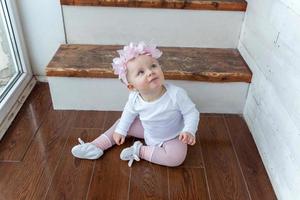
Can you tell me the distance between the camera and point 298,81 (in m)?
0.88

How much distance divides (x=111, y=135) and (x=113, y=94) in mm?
223

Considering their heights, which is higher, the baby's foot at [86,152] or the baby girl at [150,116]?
the baby girl at [150,116]

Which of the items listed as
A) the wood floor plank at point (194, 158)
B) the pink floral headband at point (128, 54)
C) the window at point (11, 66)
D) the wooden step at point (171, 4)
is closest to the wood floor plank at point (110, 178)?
the wood floor plank at point (194, 158)

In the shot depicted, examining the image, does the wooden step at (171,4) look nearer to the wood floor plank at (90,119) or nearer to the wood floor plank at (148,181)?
the wood floor plank at (90,119)

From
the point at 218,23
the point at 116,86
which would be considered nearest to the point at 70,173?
the point at 116,86

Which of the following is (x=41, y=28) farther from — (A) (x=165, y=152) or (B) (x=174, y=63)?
(A) (x=165, y=152)

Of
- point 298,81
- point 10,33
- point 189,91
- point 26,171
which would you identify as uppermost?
point 298,81

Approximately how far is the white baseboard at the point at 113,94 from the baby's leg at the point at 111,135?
0.18 meters

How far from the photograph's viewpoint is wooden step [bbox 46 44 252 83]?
1.27m

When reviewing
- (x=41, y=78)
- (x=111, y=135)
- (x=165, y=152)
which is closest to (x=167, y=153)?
(x=165, y=152)

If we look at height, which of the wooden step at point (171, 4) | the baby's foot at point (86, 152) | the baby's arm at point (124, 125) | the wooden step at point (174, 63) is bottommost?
the baby's foot at point (86, 152)

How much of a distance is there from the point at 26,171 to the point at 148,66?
1.87ft

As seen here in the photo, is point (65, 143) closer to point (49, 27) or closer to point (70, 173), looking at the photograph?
point (70, 173)

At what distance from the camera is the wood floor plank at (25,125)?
1171 mm
